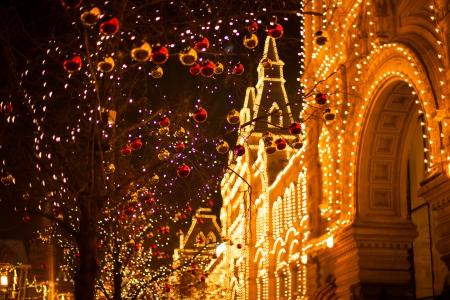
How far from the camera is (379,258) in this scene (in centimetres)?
1872

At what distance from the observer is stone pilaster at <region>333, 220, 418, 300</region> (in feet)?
60.5

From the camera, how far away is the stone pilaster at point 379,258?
1844 centimetres

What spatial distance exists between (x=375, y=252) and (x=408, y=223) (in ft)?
4.24

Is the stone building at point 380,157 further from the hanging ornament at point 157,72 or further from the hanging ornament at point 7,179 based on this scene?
the hanging ornament at point 7,179

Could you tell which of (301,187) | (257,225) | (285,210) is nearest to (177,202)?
(301,187)

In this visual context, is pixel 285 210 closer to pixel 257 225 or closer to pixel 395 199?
pixel 257 225

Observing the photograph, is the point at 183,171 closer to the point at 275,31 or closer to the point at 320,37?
the point at 275,31

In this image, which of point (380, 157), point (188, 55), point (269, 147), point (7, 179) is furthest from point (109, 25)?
point (380, 157)

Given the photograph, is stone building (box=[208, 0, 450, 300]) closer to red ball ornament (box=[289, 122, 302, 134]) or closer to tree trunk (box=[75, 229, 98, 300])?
red ball ornament (box=[289, 122, 302, 134])

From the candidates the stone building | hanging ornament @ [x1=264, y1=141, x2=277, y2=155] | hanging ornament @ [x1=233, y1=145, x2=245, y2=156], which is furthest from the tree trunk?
the stone building

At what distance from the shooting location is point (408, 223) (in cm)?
1889

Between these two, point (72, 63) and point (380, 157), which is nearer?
point (72, 63)

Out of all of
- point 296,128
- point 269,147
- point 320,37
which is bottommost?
point 269,147

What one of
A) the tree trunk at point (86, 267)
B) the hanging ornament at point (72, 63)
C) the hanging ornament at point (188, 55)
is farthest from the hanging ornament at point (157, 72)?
the tree trunk at point (86, 267)
